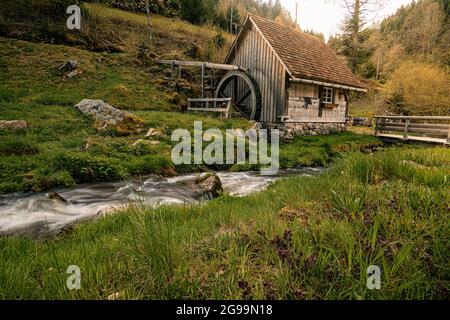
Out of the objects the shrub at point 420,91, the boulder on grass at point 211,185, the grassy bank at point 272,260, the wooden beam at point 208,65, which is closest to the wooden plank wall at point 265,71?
the wooden beam at point 208,65

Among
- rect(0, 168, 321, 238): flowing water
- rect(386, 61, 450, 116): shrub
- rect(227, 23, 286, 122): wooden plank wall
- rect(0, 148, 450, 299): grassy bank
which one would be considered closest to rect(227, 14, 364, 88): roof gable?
rect(227, 23, 286, 122): wooden plank wall

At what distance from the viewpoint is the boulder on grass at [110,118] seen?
10844 millimetres

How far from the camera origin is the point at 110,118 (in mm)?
11359

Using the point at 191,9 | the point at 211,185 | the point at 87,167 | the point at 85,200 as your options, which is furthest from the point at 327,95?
the point at 191,9

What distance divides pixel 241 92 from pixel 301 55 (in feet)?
14.7

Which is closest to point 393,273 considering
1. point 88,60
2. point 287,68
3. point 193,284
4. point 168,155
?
point 193,284

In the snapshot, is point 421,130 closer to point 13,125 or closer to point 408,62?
point 408,62

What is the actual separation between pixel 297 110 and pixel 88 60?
45.0 feet

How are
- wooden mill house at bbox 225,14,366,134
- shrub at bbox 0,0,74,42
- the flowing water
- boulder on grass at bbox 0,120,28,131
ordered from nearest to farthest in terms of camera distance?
1. the flowing water
2. boulder on grass at bbox 0,120,28,131
3. wooden mill house at bbox 225,14,366,134
4. shrub at bbox 0,0,74,42

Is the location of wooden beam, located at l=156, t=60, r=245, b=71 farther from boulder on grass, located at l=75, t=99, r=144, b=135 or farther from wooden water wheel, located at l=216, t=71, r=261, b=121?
boulder on grass, located at l=75, t=99, r=144, b=135

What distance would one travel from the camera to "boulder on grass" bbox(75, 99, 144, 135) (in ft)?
35.6

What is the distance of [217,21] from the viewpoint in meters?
34.8

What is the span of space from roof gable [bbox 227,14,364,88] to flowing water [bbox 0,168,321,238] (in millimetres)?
9355
